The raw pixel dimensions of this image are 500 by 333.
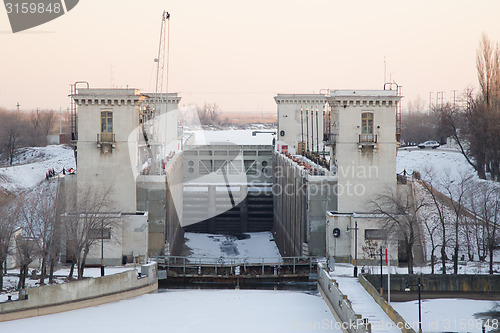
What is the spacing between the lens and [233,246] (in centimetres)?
6594

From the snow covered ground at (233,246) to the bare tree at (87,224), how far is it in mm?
15054

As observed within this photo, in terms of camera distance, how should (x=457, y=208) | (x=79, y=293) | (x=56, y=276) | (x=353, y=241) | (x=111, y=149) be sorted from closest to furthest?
(x=79, y=293) → (x=56, y=276) → (x=353, y=241) → (x=111, y=149) → (x=457, y=208)

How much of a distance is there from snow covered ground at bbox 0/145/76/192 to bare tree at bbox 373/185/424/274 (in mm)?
47561

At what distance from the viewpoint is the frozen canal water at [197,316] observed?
34750 mm

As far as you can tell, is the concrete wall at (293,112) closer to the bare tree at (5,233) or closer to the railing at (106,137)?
the railing at (106,137)

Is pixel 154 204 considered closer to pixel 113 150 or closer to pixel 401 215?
pixel 113 150

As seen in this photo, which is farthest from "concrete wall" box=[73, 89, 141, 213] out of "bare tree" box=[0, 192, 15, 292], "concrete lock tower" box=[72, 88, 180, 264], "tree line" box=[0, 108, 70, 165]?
"tree line" box=[0, 108, 70, 165]

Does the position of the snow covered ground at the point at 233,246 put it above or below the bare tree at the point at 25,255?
below

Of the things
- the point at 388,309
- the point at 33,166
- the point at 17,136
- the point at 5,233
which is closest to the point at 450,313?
the point at 388,309

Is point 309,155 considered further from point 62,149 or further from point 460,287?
point 62,149

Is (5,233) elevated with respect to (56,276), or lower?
elevated

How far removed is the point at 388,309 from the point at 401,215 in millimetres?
12819

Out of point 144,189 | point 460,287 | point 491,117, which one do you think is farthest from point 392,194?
point 491,117

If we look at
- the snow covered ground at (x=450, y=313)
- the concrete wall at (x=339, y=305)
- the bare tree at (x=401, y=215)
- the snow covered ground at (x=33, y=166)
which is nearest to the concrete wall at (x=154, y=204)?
the concrete wall at (x=339, y=305)
